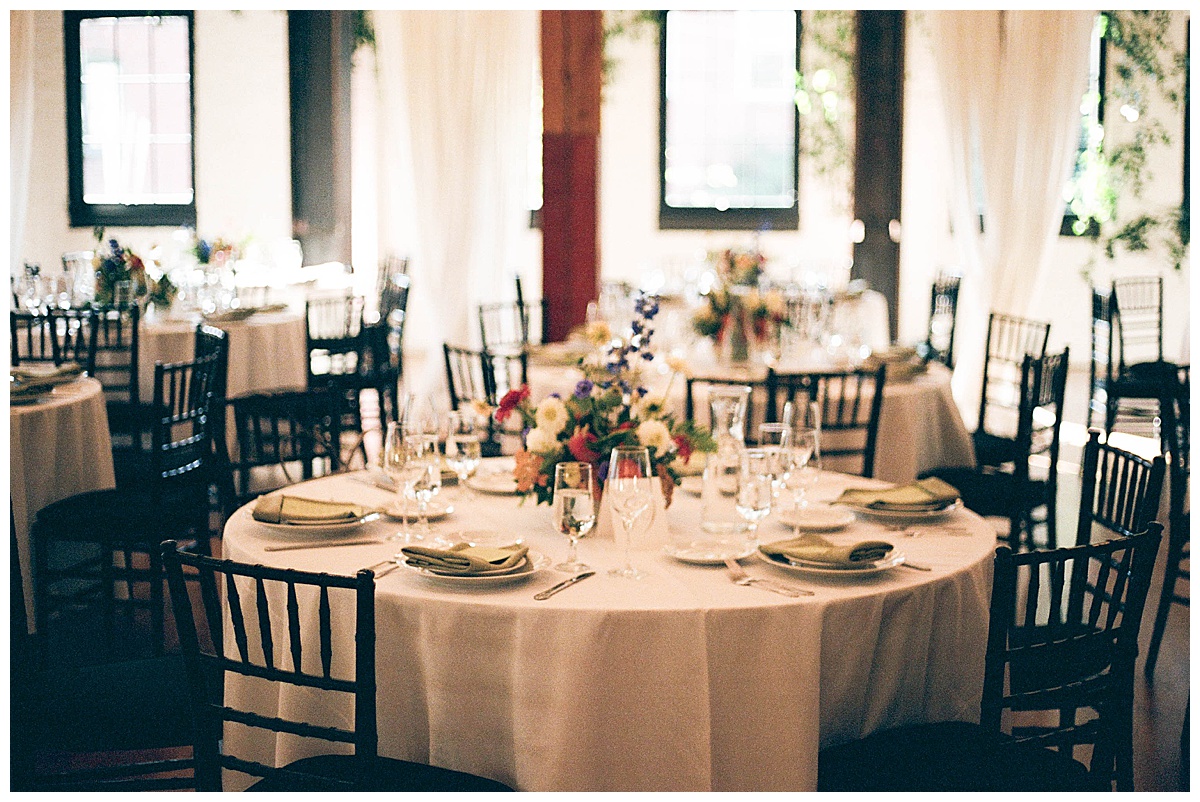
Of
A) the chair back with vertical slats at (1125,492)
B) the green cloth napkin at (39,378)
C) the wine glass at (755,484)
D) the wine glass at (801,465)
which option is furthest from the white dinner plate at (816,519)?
the green cloth napkin at (39,378)

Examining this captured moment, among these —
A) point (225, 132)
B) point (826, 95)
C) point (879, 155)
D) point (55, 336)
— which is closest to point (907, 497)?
point (55, 336)

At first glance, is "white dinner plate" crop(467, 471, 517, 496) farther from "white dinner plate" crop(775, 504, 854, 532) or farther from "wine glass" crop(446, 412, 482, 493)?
"white dinner plate" crop(775, 504, 854, 532)

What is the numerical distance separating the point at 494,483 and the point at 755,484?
0.89 metres

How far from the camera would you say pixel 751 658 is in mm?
2268

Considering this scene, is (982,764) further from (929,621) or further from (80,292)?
(80,292)

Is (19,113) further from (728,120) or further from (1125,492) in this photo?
(1125,492)

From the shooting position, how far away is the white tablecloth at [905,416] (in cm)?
482

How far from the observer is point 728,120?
11312 millimetres

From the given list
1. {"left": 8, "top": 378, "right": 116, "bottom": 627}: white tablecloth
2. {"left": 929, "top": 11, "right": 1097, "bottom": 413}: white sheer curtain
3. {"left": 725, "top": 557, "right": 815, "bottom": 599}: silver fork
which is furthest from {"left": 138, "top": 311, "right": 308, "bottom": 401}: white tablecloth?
{"left": 725, "top": 557, "right": 815, "bottom": 599}: silver fork

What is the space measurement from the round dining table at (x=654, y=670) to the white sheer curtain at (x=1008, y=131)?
18.4 feet
